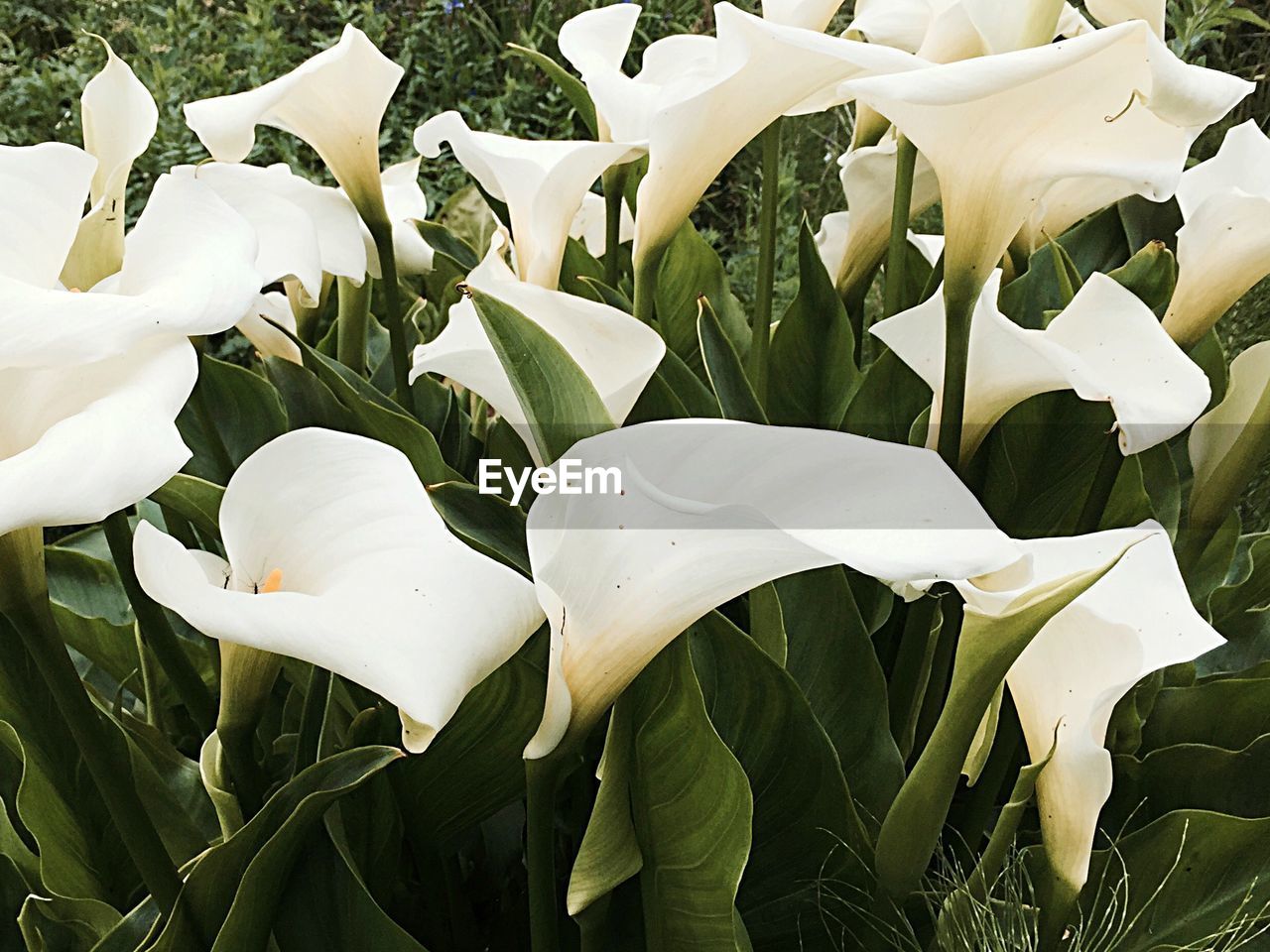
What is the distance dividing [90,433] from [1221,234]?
0.37 m

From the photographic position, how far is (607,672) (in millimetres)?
266

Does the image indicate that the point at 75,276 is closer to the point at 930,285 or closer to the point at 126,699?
the point at 126,699

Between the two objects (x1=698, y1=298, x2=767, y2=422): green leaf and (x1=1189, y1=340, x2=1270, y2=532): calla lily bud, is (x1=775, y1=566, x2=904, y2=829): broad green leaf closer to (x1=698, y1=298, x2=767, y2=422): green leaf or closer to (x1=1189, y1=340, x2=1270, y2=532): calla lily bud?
(x1=698, y1=298, x2=767, y2=422): green leaf

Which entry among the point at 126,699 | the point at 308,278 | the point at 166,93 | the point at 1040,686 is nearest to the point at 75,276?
the point at 308,278

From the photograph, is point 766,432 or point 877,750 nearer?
point 766,432

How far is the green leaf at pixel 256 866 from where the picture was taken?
0.30 meters

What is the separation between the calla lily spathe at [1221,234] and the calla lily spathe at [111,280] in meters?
0.33

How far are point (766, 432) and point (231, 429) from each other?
361 millimetres

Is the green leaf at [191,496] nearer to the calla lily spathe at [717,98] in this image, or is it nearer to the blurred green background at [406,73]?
the calla lily spathe at [717,98]

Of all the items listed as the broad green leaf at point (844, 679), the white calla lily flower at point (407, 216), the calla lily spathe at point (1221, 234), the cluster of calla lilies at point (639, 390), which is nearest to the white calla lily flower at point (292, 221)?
the cluster of calla lilies at point (639, 390)

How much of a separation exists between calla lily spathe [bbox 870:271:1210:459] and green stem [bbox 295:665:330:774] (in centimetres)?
22

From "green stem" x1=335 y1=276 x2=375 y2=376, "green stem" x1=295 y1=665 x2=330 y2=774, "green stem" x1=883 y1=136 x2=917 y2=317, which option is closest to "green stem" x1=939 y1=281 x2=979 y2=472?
"green stem" x1=883 y1=136 x2=917 y2=317

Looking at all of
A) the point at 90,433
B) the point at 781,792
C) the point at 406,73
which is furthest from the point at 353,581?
the point at 406,73

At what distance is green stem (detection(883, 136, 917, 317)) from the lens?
445 millimetres
